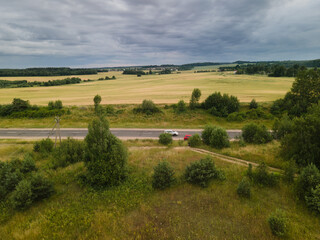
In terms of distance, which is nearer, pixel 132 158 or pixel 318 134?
pixel 318 134

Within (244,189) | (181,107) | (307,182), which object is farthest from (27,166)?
(181,107)

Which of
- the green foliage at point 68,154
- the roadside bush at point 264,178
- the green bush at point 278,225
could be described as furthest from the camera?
the green foliage at point 68,154

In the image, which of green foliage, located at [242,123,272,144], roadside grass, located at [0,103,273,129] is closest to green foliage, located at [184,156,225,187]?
green foliage, located at [242,123,272,144]

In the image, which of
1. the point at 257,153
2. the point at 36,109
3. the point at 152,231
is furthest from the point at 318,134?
the point at 36,109

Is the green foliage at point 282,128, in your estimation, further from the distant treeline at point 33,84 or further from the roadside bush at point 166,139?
the distant treeline at point 33,84

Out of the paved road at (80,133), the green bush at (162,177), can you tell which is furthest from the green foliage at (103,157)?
the paved road at (80,133)

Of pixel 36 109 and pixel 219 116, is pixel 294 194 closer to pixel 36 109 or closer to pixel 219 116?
pixel 219 116
